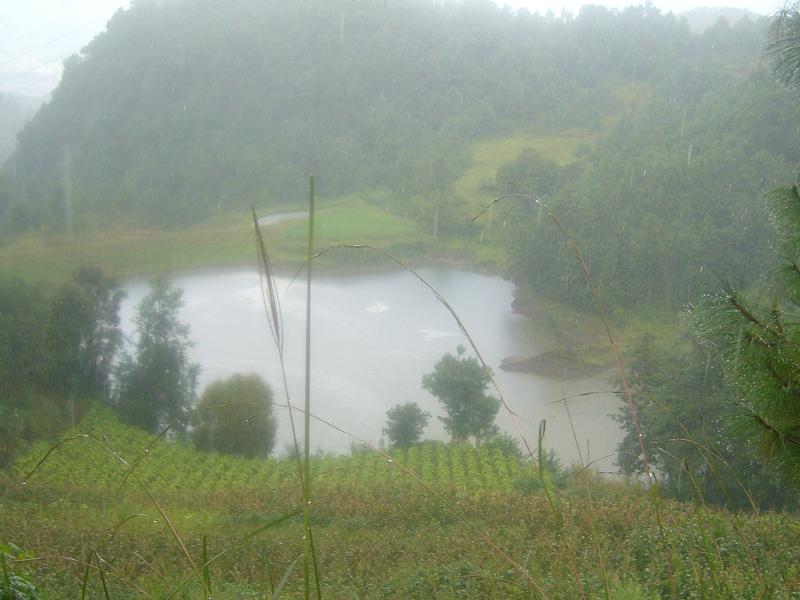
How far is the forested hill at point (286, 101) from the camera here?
7.89 metres

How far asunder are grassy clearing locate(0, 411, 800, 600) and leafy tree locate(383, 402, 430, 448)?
0.27 meters

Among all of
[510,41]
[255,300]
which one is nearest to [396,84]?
[510,41]

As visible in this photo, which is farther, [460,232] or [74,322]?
[460,232]

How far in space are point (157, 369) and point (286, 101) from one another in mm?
3946

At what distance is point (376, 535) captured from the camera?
8.82 feet

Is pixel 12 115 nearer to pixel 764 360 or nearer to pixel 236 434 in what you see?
pixel 236 434

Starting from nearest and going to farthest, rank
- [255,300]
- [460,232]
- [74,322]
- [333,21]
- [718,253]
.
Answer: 1. [74,322]
2. [718,253]
3. [255,300]
4. [460,232]
5. [333,21]

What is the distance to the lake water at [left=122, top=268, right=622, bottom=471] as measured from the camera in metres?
5.32

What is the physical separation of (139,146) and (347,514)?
6453 mm

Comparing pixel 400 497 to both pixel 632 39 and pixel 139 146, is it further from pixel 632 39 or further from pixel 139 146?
pixel 632 39

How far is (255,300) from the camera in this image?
7273 millimetres

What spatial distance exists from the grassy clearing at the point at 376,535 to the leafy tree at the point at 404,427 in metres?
0.27

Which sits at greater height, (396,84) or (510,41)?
(510,41)

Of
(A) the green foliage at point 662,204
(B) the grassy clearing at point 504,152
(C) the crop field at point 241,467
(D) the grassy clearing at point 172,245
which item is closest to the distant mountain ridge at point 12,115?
(D) the grassy clearing at point 172,245
